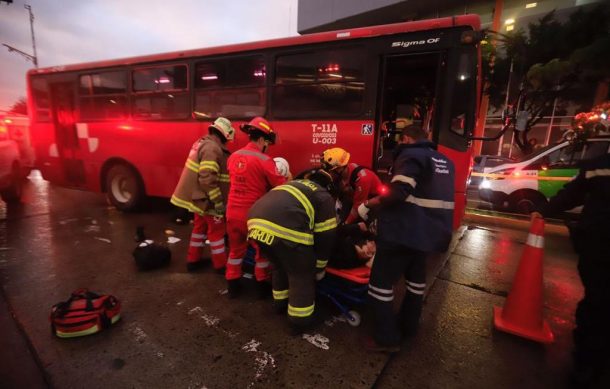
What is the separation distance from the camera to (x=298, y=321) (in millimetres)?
2521

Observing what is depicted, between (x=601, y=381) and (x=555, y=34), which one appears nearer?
(x=601, y=381)

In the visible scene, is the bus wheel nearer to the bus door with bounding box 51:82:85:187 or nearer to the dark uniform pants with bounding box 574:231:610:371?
the bus door with bounding box 51:82:85:187

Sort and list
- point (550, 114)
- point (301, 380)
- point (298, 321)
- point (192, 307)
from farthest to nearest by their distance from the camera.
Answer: point (550, 114) < point (192, 307) < point (298, 321) < point (301, 380)

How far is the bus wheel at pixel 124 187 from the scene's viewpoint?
245 inches

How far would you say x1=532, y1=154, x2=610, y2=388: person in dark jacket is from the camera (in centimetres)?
198

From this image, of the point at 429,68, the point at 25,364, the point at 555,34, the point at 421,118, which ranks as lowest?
the point at 25,364

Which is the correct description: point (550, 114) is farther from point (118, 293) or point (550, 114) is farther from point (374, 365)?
point (118, 293)

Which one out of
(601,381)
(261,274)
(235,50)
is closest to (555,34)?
(235,50)

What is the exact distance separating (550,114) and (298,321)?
21.2m

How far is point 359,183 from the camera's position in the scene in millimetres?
3740

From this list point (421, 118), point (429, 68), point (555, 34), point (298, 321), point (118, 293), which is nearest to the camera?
point (298, 321)

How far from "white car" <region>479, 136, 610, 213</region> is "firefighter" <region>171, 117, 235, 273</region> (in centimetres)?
612

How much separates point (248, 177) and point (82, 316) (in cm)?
189

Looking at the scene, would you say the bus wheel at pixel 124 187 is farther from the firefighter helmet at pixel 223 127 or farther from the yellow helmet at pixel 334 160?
the yellow helmet at pixel 334 160
